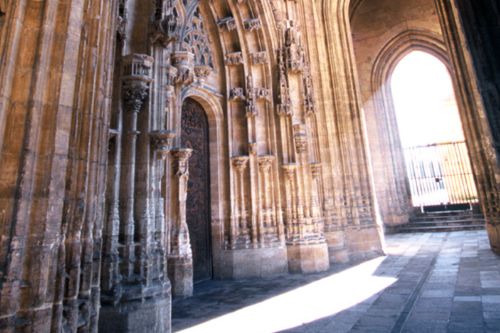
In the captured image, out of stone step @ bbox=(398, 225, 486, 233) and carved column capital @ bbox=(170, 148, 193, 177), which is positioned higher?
carved column capital @ bbox=(170, 148, 193, 177)

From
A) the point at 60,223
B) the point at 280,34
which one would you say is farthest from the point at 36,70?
the point at 280,34

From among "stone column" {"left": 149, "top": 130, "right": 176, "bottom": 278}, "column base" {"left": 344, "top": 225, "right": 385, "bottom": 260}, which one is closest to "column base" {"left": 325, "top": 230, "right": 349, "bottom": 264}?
"column base" {"left": 344, "top": 225, "right": 385, "bottom": 260}

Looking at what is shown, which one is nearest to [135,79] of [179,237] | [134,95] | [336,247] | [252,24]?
[134,95]

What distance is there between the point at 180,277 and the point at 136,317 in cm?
219

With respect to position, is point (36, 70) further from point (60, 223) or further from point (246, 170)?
point (246, 170)

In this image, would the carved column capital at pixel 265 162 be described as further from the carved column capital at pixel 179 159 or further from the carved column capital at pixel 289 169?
the carved column capital at pixel 179 159

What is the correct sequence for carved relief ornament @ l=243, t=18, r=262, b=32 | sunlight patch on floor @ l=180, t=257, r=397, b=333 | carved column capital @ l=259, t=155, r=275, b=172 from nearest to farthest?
sunlight patch on floor @ l=180, t=257, r=397, b=333 < carved column capital @ l=259, t=155, r=275, b=172 < carved relief ornament @ l=243, t=18, r=262, b=32

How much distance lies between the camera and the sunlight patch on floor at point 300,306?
12.1ft

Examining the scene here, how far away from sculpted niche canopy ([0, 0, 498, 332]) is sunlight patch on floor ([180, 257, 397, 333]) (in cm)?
93

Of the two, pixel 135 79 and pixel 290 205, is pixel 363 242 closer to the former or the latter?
pixel 290 205

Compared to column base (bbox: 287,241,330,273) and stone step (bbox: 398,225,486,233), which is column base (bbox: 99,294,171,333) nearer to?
column base (bbox: 287,241,330,273)

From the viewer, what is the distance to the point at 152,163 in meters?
4.02

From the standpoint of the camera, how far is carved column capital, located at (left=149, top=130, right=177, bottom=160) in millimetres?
3973

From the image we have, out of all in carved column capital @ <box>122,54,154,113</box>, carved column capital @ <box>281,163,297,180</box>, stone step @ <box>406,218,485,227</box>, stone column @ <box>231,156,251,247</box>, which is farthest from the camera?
stone step @ <box>406,218,485,227</box>
